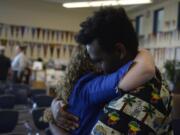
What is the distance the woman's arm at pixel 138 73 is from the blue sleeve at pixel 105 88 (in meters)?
0.02

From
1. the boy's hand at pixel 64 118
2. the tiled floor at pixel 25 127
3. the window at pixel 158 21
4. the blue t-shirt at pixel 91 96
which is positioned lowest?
the tiled floor at pixel 25 127

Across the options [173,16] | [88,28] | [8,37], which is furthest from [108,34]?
[8,37]

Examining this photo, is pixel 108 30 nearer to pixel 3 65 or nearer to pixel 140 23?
pixel 3 65

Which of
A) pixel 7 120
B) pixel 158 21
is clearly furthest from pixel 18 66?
pixel 7 120

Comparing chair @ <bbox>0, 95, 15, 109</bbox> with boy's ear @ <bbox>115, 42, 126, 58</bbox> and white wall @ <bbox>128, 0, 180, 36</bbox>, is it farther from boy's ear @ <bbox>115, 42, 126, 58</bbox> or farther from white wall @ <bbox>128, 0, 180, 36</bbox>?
white wall @ <bbox>128, 0, 180, 36</bbox>

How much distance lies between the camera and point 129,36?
1.02m

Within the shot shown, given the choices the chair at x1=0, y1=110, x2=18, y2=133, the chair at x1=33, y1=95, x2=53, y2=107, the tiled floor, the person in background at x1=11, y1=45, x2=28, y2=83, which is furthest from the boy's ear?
the person in background at x1=11, y1=45, x2=28, y2=83

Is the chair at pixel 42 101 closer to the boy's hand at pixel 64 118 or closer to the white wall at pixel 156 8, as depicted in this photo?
the boy's hand at pixel 64 118

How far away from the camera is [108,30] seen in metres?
0.99

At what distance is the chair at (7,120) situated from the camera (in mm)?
3857

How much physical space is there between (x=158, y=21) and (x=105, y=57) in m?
9.21

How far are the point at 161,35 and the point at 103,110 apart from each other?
8718 mm

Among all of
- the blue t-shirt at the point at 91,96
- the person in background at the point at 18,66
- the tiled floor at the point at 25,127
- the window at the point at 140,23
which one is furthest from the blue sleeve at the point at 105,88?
the window at the point at 140,23

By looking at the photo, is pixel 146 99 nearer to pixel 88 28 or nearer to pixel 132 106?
pixel 132 106
